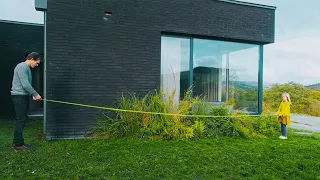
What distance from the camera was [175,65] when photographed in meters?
7.18

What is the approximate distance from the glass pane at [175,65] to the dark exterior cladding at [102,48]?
Result: 32 cm

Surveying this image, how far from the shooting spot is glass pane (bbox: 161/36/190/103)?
276 inches

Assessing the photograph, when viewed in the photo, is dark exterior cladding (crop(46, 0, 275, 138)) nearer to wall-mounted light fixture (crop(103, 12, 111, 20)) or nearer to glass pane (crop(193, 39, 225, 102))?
wall-mounted light fixture (crop(103, 12, 111, 20))

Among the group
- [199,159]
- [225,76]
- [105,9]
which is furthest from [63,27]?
[225,76]

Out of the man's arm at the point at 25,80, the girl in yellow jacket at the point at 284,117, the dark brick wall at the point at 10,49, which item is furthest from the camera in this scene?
the dark brick wall at the point at 10,49

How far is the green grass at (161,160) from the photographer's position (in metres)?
3.61

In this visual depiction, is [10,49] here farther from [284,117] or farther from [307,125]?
[307,125]

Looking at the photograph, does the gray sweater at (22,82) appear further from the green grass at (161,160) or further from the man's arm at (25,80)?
the green grass at (161,160)

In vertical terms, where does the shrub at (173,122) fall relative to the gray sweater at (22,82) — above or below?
below

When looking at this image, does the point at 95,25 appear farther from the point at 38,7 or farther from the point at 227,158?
the point at 227,158

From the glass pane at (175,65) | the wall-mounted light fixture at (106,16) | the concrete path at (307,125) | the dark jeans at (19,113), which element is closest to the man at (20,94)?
the dark jeans at (19,113)

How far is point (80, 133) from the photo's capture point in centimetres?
592

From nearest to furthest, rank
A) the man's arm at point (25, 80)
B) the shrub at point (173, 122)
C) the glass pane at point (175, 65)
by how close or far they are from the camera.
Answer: the man's arm at point (25, 80) < the shrub at point (173, 122) < the glass pane at point (175, 65)

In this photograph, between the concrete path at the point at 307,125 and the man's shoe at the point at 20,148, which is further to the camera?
the concrete path at the point at 307,125
